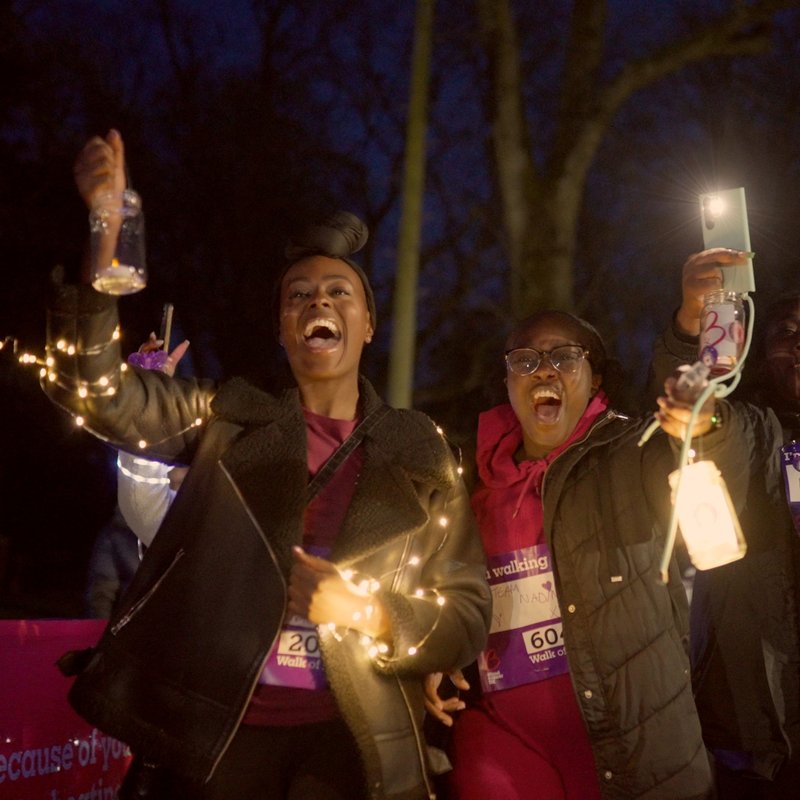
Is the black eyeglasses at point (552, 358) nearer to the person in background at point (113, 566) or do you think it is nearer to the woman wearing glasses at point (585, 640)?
the woman wearing glasses at point (585, 640)

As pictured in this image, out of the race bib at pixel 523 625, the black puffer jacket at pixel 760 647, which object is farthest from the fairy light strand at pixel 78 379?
the black puffer jacket at pixel 760 647

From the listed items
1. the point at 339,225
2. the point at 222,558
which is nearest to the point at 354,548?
the point at 222,558

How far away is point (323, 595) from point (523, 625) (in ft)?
3.45

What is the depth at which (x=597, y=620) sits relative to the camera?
133 inches

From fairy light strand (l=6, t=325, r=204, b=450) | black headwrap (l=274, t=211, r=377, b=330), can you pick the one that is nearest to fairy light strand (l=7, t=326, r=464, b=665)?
fairy light strand (l=6, t=325, r=204, b=450)

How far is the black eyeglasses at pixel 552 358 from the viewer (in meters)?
3.89

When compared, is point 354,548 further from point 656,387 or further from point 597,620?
point 656,387

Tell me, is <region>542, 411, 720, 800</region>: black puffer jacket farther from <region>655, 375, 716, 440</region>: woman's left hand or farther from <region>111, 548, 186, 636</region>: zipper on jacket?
<region>111, 548, 186, 636</region>: zipper on jacket

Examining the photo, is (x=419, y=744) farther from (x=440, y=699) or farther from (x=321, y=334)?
(x=321, y=334)

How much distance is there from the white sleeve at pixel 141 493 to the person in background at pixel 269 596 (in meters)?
0.91

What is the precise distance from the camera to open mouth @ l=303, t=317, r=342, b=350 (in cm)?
338

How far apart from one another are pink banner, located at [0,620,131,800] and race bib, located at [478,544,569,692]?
150 centimetres

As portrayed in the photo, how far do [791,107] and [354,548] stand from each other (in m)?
17.0

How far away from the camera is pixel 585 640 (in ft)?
11.1
